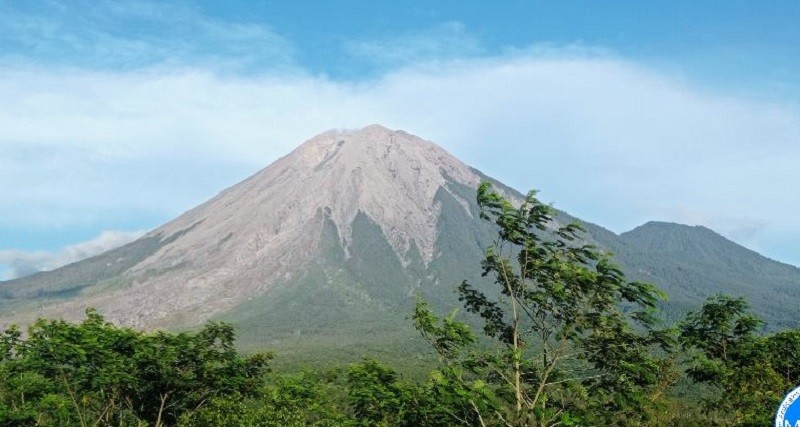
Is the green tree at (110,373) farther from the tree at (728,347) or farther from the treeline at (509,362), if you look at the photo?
the tree at (728,347)

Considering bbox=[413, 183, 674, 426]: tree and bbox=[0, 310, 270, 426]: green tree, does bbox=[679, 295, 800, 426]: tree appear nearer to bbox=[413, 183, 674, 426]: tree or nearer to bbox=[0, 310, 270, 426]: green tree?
bbox=[413, 183, 674, 426]: tree

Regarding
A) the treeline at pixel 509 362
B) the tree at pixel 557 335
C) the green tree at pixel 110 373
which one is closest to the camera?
the tree at pixel 557 335

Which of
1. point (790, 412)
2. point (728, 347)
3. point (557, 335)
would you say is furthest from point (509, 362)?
point (728, 347)

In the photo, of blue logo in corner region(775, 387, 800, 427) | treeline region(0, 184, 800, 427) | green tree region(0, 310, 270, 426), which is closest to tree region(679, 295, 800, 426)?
treeline region(0, 184, 800, 427)

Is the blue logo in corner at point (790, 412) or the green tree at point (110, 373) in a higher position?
the blue logo in corner at point (790, 412)

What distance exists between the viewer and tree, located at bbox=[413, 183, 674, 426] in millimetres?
11727

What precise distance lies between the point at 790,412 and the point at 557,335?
21.8 feet

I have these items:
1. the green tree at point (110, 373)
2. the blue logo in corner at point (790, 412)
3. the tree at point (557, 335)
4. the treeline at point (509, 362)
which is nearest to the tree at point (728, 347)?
the treeline at point (509, 362)

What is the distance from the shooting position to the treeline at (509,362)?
39.3 feet

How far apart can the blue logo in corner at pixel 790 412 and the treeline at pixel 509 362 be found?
5539mm

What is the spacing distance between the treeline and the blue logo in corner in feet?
18.2

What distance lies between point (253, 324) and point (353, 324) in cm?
2327

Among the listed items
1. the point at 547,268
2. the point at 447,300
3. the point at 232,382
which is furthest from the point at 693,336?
the point at 447,300

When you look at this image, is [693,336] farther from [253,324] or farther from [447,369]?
[253,324]
